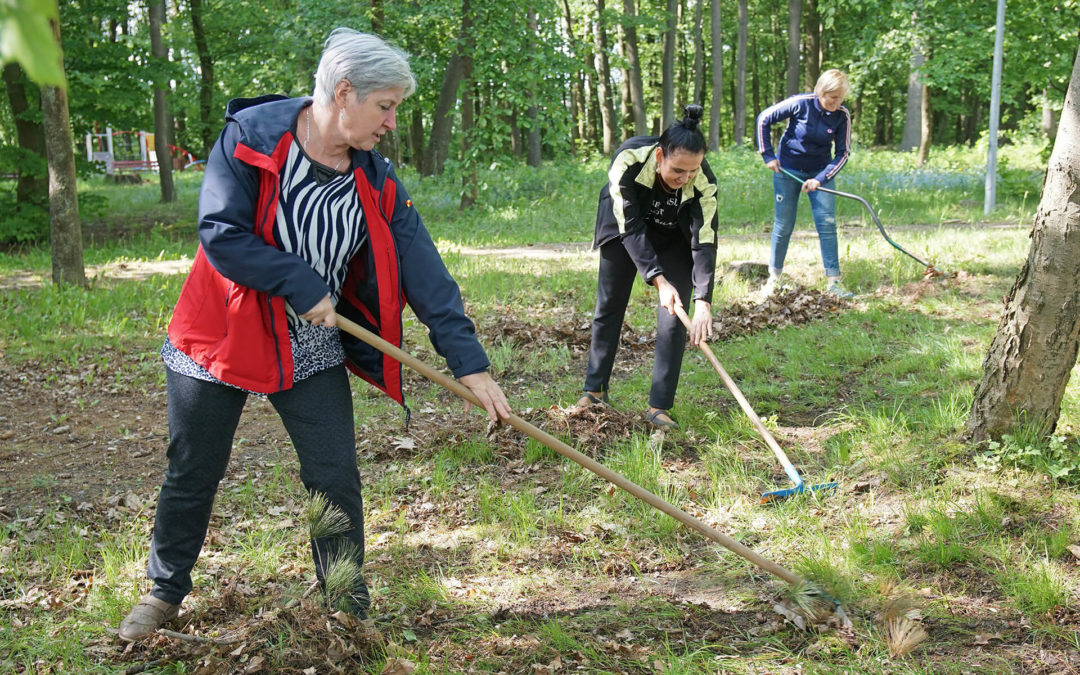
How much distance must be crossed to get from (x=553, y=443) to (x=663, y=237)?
208 cm

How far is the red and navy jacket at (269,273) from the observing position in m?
2.53

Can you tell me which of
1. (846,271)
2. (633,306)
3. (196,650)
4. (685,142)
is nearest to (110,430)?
(196,650)

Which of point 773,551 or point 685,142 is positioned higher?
point 685,142

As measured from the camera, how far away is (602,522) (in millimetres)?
4008

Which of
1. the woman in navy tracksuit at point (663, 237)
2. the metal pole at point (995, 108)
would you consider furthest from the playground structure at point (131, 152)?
the woman in navy tracksuit at point (663, 237)

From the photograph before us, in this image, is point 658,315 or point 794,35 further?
point 794,35

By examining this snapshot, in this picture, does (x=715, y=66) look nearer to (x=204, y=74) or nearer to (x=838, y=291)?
(x=204, y=74)

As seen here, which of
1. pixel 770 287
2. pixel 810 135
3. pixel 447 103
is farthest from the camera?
pixel 447 103

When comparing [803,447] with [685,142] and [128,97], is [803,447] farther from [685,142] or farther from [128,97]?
[128,97]

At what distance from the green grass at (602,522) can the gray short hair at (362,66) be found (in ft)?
5.75

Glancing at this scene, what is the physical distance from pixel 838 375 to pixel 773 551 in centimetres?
236

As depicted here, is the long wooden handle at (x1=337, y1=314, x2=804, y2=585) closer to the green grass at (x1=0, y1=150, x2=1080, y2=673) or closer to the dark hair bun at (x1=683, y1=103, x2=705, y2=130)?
the green grass at (x1=0, y1=150, x2=1080, y2=673)

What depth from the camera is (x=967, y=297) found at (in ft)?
23.9

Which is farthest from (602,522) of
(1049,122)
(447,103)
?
(1049,122)
